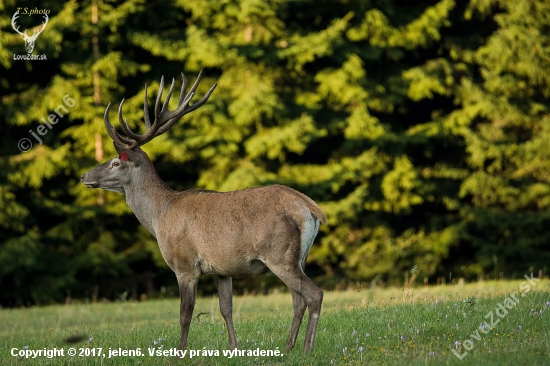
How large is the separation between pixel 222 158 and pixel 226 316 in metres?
12.7

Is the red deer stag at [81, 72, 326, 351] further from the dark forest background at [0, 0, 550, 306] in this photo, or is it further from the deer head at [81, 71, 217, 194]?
the dark forest background at [0, 0, 550, 306]

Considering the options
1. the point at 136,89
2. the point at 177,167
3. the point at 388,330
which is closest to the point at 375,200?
the point at 177,167

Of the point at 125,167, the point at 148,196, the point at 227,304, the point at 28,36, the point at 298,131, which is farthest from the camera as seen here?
the point at 298,131

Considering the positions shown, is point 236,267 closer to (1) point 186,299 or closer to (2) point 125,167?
(1) point 186,299

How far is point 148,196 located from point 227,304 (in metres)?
1.45

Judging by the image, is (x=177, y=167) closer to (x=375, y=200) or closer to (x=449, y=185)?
(x=375, y=200)

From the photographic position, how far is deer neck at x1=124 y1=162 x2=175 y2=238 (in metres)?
8.06

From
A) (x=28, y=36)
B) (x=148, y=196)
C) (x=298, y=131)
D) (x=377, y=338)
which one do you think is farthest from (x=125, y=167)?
(x=28, y=36)

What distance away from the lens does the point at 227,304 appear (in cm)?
756

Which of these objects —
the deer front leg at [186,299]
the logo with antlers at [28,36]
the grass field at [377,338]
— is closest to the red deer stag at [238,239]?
the deer front leg at [186,299]

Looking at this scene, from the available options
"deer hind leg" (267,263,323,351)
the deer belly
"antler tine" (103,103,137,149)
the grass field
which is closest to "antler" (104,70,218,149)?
"antler tine" (103,103,137,149)

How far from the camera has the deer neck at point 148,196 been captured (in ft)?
26.5

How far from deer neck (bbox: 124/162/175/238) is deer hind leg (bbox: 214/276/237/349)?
0.92m

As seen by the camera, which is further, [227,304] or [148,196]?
[148,196]
